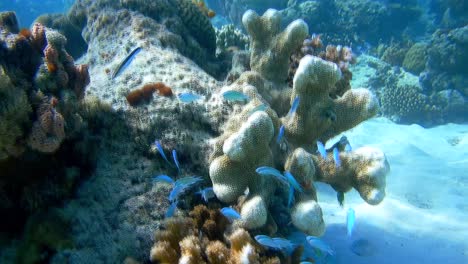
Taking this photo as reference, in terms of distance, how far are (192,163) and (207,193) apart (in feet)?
1.62

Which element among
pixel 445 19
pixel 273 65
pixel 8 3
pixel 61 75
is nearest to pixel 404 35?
→ pixel 445 19

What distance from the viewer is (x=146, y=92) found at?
4.30 meters

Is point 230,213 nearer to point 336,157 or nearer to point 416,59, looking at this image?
point 336,157

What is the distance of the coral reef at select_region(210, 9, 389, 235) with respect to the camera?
11.2 ft

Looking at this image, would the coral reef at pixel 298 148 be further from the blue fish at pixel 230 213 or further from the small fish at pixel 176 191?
the small fish at pixel 176 191

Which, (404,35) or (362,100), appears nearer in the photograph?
(362,100)

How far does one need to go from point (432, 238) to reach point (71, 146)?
16.0 feet

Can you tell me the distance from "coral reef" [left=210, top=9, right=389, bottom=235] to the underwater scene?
18 millimetres

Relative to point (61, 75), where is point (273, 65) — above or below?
above

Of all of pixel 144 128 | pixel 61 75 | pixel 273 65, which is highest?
pixel 273 65

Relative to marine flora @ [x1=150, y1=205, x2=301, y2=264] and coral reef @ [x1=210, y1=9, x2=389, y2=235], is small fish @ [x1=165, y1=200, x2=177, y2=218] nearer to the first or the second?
marine flora @ [x1=150, y1=205, x2=301, y2=264]

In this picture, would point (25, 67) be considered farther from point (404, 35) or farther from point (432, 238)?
point (404, 35)

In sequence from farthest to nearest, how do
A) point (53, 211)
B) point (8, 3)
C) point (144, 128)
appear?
point (8, 3) < point (144, 128) < point (53, 211)

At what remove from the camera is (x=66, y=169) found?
3.52 m
